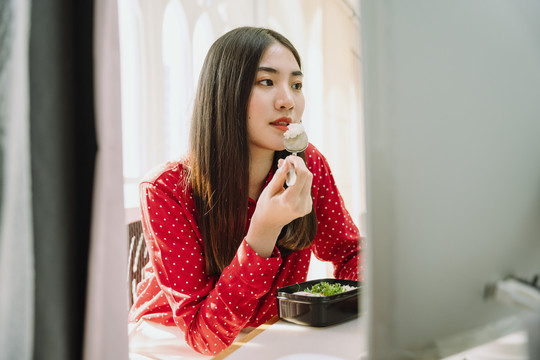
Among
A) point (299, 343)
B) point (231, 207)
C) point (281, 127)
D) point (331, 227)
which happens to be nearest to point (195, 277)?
point (231, 207)

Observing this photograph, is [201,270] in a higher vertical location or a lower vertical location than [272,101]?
lower

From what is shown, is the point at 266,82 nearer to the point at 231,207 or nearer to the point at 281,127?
the point at 281,127

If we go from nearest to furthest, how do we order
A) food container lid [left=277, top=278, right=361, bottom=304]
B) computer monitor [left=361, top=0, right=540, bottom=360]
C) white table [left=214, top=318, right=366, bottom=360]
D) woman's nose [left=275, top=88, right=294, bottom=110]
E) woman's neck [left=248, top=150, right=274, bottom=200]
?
1. computer monitor [left=361, top=0, right=540, bottom=360]
2. white table [left=214, top=318, right=366, bottom=360]
3. food container lid [left=277, top=278, right=361, bottom=304]
4. woman's nose [left=275, top=88, right=294, bottom=110]
5. woman's neck [left=248, top=150, right=274, bottom=200]

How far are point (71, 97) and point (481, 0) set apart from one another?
0.45 metres

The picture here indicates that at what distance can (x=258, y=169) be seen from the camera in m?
1.30

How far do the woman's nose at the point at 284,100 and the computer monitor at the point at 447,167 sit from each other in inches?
29.9

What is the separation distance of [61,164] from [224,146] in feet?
2.34

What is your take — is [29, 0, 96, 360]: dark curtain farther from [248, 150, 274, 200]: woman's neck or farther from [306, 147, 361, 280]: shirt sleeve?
[306, 147, 361, 280]: shirt sleeve

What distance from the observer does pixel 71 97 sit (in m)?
0.46

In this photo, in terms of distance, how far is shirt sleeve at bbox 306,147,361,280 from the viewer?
4.43 feet

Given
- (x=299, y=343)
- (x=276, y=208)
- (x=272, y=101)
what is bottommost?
(x=299, y=343)

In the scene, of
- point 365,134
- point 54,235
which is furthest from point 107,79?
point 365,134

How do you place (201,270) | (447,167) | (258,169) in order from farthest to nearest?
(258,169), (201,270), (447,167)

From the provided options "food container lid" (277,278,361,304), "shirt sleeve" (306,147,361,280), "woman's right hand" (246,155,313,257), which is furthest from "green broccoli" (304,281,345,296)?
"shirt sleeve" (306,147,361,280)
